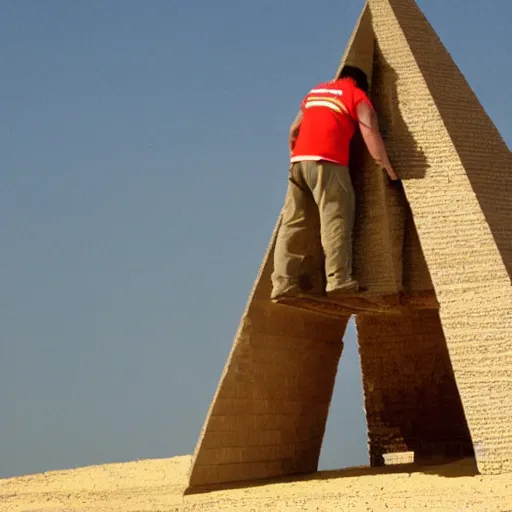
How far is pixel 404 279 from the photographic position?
812 cm

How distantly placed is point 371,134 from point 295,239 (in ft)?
2.95

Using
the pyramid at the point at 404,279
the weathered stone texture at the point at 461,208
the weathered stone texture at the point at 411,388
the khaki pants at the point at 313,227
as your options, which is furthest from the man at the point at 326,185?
the weathered stone texture at the point at 411,388

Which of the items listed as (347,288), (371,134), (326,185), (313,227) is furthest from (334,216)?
(371,134)

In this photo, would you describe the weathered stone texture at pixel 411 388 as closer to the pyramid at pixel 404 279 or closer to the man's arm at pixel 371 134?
the pyramid at pixel 404 279

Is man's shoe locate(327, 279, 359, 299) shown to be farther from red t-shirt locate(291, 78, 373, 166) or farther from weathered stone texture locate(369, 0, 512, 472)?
red t-shirt locate(291, 78, 373, 166)

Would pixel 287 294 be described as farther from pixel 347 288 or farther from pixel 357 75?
pixel 357 75

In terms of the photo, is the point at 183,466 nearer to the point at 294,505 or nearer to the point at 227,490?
the point at 227,490

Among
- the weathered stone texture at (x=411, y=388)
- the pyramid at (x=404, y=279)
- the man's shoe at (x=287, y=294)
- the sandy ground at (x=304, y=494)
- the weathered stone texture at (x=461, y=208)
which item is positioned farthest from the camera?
the weathered stone texture at (x=411, y=388)

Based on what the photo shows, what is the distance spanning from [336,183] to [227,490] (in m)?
2.24

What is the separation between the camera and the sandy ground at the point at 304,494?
262 inches

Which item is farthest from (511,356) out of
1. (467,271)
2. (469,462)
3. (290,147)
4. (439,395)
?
(439,395)

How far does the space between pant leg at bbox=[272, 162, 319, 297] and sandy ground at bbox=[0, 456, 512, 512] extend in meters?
1.39

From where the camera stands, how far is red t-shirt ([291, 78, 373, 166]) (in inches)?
310

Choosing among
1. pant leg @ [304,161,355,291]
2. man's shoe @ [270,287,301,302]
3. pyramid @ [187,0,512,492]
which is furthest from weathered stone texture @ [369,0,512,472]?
man's shoe @ [270,287,301,302]
